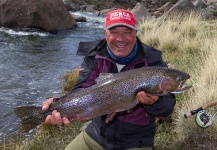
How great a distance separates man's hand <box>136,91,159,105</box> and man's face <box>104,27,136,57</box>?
59 cm

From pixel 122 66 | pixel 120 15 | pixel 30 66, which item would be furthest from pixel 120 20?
pixel 30 66

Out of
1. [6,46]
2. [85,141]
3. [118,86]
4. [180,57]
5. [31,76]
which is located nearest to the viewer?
[118,86]

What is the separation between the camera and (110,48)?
341 centimetres

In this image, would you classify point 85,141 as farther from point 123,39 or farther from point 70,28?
point 70,28

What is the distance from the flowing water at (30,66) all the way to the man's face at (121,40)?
8.48 feet

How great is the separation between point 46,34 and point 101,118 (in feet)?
46.5

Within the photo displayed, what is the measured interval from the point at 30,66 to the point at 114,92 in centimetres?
765

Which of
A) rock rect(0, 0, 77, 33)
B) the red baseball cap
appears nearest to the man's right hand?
the red baseball cap

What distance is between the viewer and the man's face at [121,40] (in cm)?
335

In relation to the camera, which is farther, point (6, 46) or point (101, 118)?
point (6, 46)

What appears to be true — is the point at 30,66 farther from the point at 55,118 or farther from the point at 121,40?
the point at 55,118

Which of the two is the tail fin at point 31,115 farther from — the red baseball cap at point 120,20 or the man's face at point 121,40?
the red baseball cap at point 120,20

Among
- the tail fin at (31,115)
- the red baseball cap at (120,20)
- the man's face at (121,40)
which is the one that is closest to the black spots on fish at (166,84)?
the man's face at (121,40)

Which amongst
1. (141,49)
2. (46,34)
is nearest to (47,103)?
(141,49)
